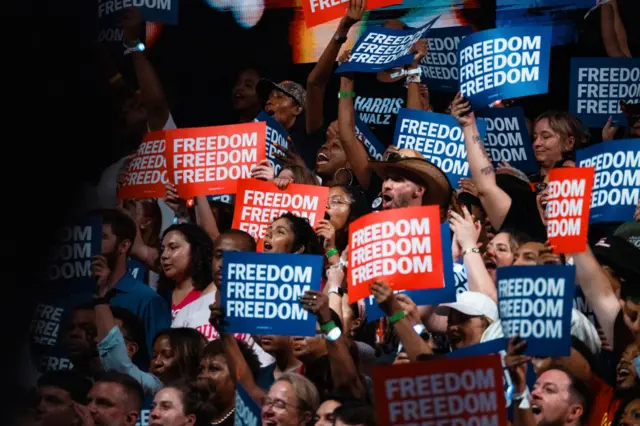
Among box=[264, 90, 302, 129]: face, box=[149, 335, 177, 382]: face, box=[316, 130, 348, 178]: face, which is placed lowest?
box=[149, 335, 177, 382]: face

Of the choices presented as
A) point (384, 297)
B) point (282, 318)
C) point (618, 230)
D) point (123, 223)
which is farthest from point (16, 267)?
point (123, 223)

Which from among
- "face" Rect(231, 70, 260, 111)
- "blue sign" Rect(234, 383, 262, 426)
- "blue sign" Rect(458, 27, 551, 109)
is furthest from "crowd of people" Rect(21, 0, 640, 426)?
"face" Rect(231, 70, 260, 111)

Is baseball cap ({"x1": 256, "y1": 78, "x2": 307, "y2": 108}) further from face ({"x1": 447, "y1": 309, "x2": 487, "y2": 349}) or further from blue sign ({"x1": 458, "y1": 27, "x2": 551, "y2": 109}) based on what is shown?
face ({"x1": 447, "y1": 309, "x2": 487, "y2": 349})

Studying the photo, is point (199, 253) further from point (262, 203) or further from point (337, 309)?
point (337, 309)

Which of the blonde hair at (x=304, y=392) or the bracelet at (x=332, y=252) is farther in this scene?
the bracelet at (x=332, y=252)

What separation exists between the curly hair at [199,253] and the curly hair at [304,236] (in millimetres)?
585

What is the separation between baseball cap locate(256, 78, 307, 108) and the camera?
6.80 meters

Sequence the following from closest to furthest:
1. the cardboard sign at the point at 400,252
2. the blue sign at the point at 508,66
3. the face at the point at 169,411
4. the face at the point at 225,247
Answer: the cardboard sign at the point at 400,252 → the face at the point at 169,411 → the face at the point at 225,247 → the blue sign at the point at 508,66

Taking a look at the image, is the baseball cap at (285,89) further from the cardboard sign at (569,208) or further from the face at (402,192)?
the cardboard sign at (569,208)

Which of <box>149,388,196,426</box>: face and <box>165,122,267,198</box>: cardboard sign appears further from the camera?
<box>165,122,267,198</box>: cardboard sign

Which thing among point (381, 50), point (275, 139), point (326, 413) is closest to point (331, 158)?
point (275, 139)

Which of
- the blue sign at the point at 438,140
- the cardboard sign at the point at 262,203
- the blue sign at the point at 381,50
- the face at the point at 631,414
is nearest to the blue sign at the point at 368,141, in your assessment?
the blue sign at the point at 381,50

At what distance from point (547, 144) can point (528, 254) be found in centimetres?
126

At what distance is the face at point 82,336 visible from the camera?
5.12 m
